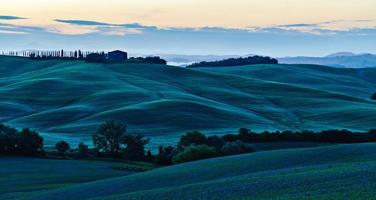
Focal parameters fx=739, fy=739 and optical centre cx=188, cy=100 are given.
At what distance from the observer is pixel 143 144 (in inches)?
3177

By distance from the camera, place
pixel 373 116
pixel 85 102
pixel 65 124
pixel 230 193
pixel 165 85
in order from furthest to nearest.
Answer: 1. pixel 165 85
2. pixel 85 102
3. pixel 373 116
4. pixel 65 124
5. pixel 230 193

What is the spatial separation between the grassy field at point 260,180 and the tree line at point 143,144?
62.2 feet

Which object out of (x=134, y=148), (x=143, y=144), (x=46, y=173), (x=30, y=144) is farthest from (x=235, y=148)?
(x=30, y=144)

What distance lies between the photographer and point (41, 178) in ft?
186

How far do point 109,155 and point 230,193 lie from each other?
4734 cm

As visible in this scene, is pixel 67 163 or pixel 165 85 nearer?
pixel 67 163

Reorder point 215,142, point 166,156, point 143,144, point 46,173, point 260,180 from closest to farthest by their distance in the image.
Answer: point 260,180 → point 46,173 → point 166,156 → point 215,142 → point 143,144

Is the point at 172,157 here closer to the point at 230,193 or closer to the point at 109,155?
the point at 109,155

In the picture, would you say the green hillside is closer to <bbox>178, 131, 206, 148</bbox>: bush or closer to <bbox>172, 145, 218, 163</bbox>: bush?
<bbox>178, 131, 206, 148</bbox>: bush

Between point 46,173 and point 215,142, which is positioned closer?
point 46,173

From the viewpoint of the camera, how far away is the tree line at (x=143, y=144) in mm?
72562

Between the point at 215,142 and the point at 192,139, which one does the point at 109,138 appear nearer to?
the point at 192,139

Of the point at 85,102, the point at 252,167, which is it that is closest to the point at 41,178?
the point at 252,167

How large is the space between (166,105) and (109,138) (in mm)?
48065
